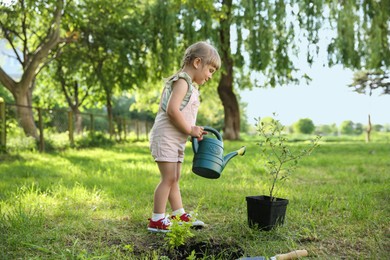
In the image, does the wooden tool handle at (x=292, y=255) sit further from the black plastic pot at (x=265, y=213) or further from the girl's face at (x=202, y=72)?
the girl's face at (x=202, y=72)

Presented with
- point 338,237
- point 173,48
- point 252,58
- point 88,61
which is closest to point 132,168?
point 338,237

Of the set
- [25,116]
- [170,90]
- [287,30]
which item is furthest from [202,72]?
[287,30]

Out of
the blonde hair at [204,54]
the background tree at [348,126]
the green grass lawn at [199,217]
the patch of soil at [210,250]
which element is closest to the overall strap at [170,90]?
the blonde hair at [204,54]

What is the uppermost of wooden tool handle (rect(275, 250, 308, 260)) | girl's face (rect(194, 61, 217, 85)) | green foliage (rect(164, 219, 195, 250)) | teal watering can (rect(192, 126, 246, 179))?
girl's face (rect(194, 61, 217, 85))

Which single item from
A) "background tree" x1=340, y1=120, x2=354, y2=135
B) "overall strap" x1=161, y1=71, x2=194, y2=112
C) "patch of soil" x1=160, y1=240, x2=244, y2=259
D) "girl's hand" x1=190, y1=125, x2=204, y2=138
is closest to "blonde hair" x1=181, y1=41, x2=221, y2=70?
"overall strap" x1=161, y1=71, x2=194, y2=112

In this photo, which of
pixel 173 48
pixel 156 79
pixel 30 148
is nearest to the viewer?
pixel 30 148

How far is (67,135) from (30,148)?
6.87 feet

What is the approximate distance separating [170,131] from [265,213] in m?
0.85

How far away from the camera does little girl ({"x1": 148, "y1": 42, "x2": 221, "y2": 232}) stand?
279cm

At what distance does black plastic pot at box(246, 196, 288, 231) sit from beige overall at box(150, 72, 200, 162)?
612mm

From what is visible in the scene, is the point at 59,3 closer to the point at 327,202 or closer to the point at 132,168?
the point at 132,168

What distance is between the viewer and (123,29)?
49.4ft

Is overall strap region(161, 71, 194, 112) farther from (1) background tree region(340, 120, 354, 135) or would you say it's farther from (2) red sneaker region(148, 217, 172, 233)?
(1) background tree region(340, 120, 354, 135)

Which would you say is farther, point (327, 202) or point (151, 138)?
point (327, 202)
